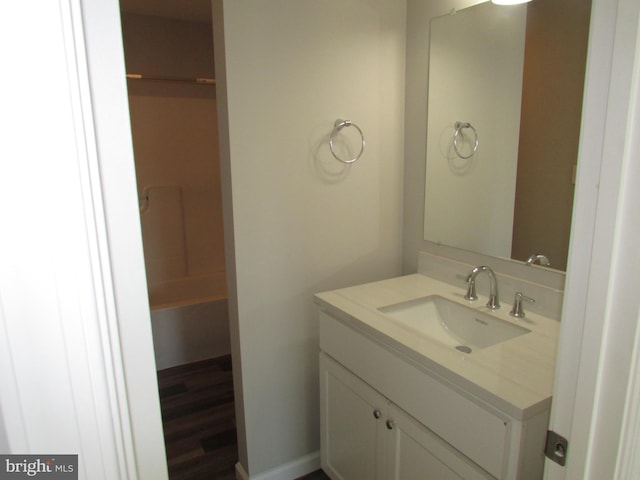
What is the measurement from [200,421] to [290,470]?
70 centimetres

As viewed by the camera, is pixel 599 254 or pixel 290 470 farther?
pixel 290 470

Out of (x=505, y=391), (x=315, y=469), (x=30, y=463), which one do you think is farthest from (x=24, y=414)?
(x=315, y=469)

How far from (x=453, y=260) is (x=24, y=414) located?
5.63 feet

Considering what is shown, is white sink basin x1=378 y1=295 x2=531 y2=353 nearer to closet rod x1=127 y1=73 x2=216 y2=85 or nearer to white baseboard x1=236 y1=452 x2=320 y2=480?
white baseboard x1=236 y1=452 x2=320 y2=480

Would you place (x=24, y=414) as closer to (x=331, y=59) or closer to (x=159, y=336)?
(x=331, y=59)

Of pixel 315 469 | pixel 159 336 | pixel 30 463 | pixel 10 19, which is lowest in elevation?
pixel 315 469

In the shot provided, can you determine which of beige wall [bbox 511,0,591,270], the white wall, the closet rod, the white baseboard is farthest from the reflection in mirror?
the closet rod

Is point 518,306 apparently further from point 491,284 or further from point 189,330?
point 189,330

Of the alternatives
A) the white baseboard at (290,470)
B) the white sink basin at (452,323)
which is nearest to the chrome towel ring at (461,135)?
the white sink basin at (452,323)

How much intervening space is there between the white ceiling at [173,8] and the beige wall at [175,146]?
0.10 m

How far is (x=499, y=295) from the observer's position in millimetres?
→ 1681
